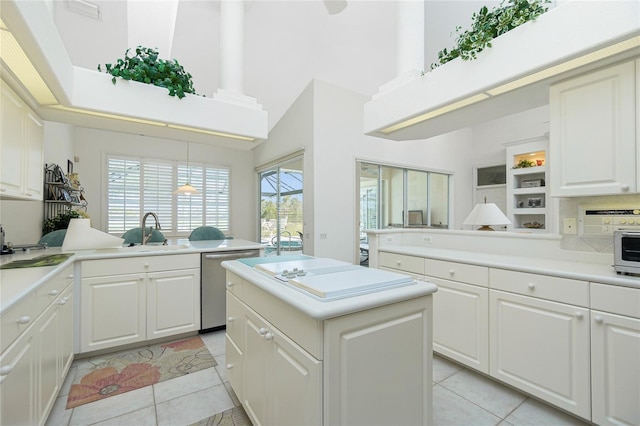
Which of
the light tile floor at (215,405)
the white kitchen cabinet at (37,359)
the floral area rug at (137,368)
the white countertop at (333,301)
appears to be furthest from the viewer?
the floral area rug at (137,368)

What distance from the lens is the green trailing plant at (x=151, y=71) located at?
2.40 m

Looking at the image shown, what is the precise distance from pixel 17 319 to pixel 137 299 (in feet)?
4.83

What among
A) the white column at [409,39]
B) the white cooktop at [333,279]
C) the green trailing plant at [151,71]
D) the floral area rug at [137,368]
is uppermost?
the white column at [409,39]

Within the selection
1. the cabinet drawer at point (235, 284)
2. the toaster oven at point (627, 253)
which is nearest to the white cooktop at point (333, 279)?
the cabinet drawer at point (235, 284)

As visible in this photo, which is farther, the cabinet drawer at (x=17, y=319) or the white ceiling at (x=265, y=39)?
the white ceiling at (x=265, y=39)

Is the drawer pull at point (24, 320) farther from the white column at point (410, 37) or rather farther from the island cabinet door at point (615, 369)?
the white column at point (410, 37)

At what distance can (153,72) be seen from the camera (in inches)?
98.2

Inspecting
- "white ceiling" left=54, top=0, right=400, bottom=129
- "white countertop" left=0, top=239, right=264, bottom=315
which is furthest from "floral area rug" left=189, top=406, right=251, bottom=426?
"white ceiling" left=54, top=0, right=400, bottom=129

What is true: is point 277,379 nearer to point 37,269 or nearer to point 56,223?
point 37,269

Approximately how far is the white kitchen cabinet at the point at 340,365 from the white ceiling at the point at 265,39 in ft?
12.8

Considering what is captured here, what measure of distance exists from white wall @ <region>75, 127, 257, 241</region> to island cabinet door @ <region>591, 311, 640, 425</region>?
229 inches

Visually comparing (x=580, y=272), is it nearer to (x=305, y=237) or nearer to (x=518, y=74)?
(x=518, y=74)

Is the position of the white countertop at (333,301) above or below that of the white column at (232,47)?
below

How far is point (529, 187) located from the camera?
5.64 m
